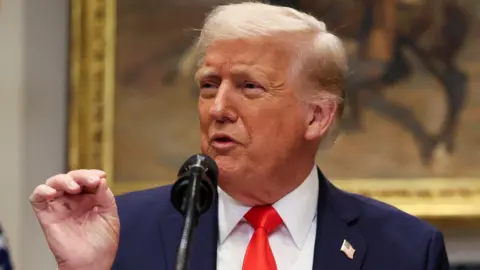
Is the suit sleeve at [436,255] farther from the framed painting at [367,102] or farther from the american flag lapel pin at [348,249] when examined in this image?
the framed painting at [367,102]

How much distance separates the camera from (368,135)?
294 centimetres

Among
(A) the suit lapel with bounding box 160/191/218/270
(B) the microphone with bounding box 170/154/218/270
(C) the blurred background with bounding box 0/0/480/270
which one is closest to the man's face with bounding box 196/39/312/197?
(A) the suit lapel with bounding box 160/191/218/270

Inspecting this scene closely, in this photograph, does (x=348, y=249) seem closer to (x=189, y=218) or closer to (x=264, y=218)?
(x=264, y=218)

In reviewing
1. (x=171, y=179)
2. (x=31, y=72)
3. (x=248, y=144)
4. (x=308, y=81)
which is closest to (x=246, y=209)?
(x=248, y=144)

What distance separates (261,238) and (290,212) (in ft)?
0.34

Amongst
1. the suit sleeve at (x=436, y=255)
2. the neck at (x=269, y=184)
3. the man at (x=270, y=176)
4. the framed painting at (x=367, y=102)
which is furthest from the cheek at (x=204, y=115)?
the framed painting at (x=367, y=102)

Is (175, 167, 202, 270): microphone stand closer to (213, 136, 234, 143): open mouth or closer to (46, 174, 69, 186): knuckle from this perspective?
(46, 174, 69, 186): knuckle

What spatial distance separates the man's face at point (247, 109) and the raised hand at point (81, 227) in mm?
305

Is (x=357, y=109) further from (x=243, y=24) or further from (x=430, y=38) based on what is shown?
(x=243, y=24)

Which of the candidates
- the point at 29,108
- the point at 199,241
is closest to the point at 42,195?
the point at 199,241

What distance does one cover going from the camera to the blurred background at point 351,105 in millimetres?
2910

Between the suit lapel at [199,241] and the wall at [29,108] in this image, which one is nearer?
the suit lapel at [199,241]

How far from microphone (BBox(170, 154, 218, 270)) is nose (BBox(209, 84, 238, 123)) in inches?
18.4

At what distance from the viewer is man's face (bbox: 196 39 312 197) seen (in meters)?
1.87
